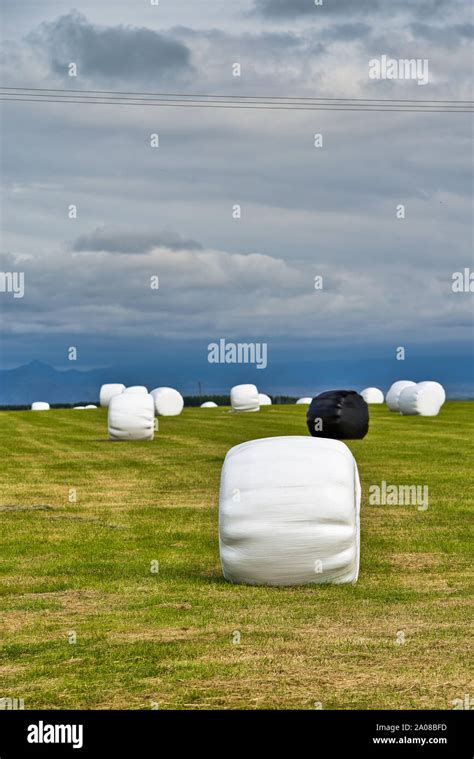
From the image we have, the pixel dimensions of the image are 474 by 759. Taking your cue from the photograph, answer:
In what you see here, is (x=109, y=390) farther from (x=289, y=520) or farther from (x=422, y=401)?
(x=289, y=520)

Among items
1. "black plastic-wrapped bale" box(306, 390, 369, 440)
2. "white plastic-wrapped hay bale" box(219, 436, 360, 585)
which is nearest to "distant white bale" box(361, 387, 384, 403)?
"black plastic-wrapped bale" box(306, 390, 369, 440)

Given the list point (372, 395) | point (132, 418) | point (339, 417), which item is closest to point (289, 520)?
point (339, 417)

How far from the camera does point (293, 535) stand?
13453mm

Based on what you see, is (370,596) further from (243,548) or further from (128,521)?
(128,521)

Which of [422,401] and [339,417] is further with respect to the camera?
[422,401]

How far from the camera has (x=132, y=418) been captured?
136 ft

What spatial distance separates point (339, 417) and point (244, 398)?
31607 mm

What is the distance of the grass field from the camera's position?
9.52 metres

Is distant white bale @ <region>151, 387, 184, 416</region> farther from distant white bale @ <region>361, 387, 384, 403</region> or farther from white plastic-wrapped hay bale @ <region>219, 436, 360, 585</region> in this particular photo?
white plastic-wrapped hay bale @ <region>219, 436, 360, 585</region>

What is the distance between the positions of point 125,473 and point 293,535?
15.9 meters

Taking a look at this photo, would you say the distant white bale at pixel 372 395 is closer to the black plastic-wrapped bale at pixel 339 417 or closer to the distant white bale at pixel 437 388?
the distant white bale at pixel 437 388

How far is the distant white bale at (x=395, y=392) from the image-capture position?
65.4 m

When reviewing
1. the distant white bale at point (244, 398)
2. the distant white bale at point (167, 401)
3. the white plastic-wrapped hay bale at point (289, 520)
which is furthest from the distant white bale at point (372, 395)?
the white plastic-wrapped hay bale at point (289, 520)
